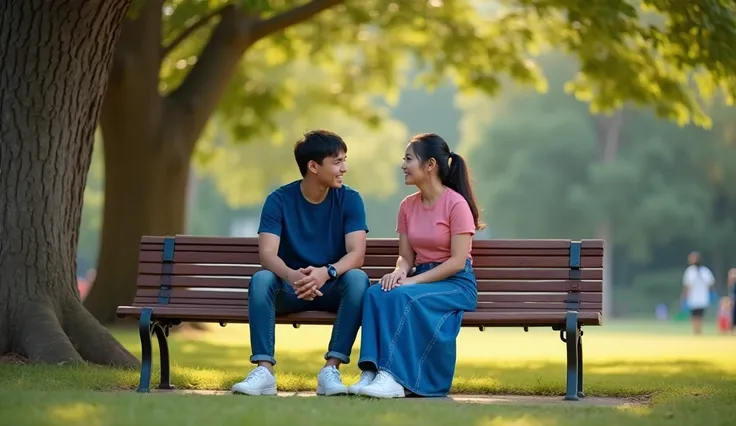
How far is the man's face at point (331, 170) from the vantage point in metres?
8.08

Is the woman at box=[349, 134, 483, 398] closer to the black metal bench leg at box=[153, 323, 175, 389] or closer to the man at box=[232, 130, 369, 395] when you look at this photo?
the man at box=[232, 130, 369, 395]

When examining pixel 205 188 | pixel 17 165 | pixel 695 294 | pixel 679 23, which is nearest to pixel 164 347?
pixel 17 165

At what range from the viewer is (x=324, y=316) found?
7.96m

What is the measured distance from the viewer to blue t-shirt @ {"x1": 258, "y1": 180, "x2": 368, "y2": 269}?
816 cm

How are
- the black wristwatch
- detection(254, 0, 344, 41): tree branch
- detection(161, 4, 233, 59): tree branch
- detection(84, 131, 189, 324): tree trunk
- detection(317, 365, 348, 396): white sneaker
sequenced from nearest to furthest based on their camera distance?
1. detection(317, 365, 348, 396): white sneaker
2. the black wristwatch
3. detection(254, 0, 344, 41): tree branch
4. detection(84, 131, 189, 324): tree trunk
5. detection(161, 4, 233, 59): tree branch

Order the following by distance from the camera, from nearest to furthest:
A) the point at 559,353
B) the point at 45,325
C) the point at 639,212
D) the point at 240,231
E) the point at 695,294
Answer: the point at 45,325 → the point at 559,353 → the point at 695,294 → the point at 639,212 → the point at 240,231

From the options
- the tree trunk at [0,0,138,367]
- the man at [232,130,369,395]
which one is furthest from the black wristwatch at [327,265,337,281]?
the tree trunk at [0,0,138,367]

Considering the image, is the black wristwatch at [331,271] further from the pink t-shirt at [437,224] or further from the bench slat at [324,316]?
the pink t-shirt at [437,224]

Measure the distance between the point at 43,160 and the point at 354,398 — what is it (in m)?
3.50

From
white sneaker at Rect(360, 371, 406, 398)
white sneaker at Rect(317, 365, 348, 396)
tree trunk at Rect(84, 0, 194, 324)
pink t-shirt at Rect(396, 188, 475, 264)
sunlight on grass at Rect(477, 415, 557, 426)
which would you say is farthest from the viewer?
tree trunk at Rect(84, 0, 194, 324)

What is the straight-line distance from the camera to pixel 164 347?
8492 mm

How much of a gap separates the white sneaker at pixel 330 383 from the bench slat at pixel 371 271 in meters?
1.04

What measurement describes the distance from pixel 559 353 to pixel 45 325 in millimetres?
8038

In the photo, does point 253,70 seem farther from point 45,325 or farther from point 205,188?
point 205,188
